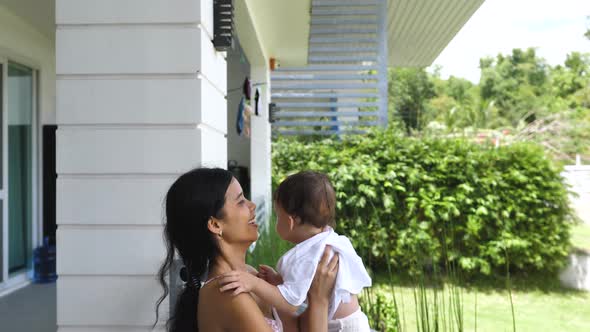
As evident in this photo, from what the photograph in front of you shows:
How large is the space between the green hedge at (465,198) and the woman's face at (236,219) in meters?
3.94

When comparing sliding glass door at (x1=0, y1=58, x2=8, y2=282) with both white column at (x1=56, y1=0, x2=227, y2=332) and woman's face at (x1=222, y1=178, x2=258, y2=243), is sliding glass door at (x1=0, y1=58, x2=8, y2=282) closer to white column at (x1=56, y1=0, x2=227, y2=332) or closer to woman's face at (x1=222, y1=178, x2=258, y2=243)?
white column at (x1=56, y1=0, x2=227, y2=332)

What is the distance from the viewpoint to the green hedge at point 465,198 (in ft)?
17.0

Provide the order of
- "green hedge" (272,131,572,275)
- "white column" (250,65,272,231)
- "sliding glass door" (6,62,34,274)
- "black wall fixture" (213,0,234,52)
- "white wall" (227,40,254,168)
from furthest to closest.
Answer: "white wall" (227,40,254,168) → "white column" (250,65,272,231) → "green hedge" (272,131,572,275) → "sliding glass door" (6,62,34,274) → "black wall fixture" (213,0,234,52)

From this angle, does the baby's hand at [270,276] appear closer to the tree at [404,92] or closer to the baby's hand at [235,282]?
the baby's hand at [235,282]

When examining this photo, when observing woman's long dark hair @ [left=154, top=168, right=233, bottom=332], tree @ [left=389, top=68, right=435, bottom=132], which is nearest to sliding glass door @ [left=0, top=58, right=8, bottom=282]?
woman's long dark hair @ [left=154, top=168, right=233, bottom=332]

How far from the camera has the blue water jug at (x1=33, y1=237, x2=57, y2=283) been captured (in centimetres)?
464

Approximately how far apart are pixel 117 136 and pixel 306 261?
37.4 inches

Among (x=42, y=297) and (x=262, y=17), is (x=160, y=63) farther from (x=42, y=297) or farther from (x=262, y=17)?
(x=42, y=297)

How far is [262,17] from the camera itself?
14.1 feet

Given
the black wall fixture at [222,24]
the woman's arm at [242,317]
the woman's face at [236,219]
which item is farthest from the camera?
the black wall fixture at [222,24]

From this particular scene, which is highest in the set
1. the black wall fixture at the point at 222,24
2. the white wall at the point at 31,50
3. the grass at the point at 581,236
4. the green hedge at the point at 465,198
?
the white wall at the point at 31,50

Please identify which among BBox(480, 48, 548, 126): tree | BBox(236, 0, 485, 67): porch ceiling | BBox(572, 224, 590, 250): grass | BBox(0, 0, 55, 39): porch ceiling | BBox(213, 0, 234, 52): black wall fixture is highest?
BBox(480, 48, 548, 126): tree

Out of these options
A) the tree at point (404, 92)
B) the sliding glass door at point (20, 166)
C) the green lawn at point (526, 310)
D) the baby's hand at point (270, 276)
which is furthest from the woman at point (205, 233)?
the tree at point (404, 92)

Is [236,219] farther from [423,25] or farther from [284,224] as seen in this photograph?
[423,25]
